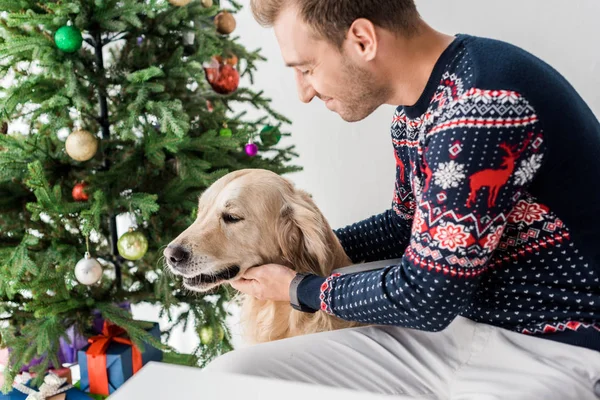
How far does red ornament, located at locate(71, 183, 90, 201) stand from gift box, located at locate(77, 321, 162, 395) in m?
0.56

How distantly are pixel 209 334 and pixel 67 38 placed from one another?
4.10 ft

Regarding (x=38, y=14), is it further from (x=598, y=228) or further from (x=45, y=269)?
(x=598, y=228)

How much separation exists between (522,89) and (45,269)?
164cm

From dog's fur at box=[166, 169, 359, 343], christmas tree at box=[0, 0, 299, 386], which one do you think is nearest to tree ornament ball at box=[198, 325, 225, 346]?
christmas tree at box=[0, 0, 299, 386]

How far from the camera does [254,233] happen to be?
5.24 feet

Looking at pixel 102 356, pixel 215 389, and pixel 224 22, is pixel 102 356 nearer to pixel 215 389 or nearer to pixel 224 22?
pixel 224 22

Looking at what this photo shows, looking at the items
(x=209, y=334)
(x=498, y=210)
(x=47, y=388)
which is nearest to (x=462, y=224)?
(x=498, y=210)

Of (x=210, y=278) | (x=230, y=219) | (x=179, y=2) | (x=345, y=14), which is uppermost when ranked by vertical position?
(x=179, y=2)

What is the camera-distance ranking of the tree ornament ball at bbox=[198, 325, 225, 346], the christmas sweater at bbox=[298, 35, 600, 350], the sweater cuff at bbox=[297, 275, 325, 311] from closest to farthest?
1. the christmas sweater at bbox=[298, 35, 600, 350]
2. the sweater cuff at bbox=[297, 275, 325, 311]
3. the tree ornament ball at bbox=[198, 325, 225, 346]

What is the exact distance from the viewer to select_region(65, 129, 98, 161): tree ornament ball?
1937 mm

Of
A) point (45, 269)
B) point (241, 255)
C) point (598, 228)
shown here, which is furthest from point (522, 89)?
point (45, 269)

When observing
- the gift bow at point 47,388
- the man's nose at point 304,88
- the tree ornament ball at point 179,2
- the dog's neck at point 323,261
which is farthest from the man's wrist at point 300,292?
the gift bow at point 47,388

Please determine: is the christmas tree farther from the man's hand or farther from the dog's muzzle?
the man's hand

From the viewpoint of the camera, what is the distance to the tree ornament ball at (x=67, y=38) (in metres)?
1.83
